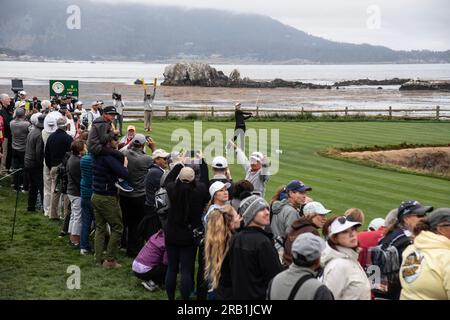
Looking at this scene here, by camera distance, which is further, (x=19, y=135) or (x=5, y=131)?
(x=5, y=131)

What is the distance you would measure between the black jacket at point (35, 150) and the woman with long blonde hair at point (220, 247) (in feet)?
24.5

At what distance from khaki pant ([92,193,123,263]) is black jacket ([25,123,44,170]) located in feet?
13.3

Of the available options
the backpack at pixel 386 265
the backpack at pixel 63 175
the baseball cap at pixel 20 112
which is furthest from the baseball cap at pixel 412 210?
the baseball cap at pixel 20 112

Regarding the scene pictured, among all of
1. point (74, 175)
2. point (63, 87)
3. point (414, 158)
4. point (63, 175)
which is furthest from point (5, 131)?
point (414, 158)

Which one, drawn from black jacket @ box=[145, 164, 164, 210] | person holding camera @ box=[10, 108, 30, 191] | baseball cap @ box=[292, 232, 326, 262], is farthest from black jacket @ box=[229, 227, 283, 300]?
person holding camera @ box=[10, 108, 30, 191]

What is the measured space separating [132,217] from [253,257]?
521 centimetres

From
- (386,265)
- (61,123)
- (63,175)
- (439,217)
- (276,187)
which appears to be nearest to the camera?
(439,217)

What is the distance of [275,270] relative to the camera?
6.21 m

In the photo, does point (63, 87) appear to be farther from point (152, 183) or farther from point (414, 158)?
point (152, 183)

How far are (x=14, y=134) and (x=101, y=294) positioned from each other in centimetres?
745

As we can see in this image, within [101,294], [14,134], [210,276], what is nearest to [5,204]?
[14,134]

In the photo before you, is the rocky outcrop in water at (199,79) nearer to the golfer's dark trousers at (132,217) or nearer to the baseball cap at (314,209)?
the golfer's dark trousers at (132,217)

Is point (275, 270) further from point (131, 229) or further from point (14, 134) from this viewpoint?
point (14, 134)

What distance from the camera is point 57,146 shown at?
41.7 feet
